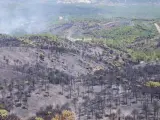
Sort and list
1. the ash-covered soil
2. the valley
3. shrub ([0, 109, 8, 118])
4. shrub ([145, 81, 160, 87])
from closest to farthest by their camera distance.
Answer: shrub ([0, 109, 8, 118])
the valley
the ash-covered soil
shrub ([145, 81, 160, 87])

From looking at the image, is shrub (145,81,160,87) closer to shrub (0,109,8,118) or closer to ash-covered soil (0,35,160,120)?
ash-covered soil (0,35,160,120)

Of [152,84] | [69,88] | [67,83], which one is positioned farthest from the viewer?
[67,83]

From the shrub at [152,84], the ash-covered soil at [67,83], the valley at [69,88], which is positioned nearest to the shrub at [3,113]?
the valley at [69,88]

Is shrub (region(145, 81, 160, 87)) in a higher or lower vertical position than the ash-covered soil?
higher

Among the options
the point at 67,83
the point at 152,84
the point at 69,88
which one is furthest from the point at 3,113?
the point at 152,84

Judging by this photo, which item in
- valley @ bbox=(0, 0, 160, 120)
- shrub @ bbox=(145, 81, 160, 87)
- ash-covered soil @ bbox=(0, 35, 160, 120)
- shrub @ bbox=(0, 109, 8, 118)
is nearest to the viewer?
shrub @ bbox=(0, 109, 8, 118)

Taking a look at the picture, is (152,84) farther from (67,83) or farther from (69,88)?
(67,83)

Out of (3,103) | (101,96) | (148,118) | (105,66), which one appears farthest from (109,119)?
(105,66)

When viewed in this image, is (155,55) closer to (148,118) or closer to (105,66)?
(105,66)

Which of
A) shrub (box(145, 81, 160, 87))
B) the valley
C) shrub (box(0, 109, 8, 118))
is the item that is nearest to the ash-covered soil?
the valley

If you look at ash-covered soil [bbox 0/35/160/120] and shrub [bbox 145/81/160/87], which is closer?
ash-covered soil [bbox 0/35/160/120]

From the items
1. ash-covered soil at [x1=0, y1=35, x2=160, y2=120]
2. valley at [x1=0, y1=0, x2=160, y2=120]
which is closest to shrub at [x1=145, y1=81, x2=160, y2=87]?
valley at [x1=0, y1=0, x2=160, y2=120]

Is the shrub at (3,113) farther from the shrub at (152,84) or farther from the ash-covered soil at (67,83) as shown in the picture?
the shrub at (152,84)
